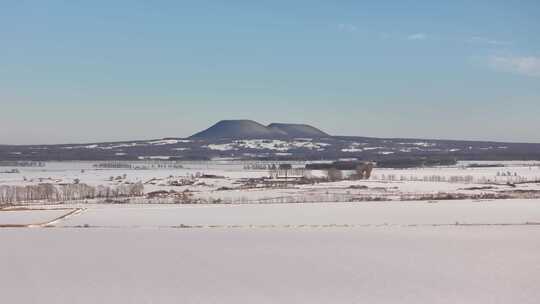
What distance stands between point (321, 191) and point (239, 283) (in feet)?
72.6

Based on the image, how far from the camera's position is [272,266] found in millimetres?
9453

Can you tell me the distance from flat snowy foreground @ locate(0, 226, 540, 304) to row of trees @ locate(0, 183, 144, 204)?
44.6 feet

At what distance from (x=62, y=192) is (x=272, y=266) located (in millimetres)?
22410

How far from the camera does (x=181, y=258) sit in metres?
10.2

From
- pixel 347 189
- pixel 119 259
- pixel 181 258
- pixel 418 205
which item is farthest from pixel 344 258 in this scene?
pixel 347 189

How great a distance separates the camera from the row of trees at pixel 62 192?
27219 mm

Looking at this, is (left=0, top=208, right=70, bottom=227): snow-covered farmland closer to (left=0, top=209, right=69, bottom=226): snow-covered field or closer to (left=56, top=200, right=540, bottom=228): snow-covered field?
(left=0, top=209, right=69, bottom=226): snow-covered field

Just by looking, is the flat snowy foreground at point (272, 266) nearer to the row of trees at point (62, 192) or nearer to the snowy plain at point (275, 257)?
the snowy plain at point (275, 257)

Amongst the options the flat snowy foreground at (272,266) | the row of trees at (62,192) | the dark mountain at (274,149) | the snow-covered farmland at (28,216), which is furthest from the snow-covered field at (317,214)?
the dark mountain at (274,149)

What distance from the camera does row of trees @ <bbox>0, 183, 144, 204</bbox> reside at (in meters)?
27.2

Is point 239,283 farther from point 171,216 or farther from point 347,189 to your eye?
point 347,189

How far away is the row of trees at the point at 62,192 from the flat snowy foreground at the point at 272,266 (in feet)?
44.6

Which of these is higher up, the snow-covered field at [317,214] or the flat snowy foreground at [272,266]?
the flat snowy foreground at [272,266]

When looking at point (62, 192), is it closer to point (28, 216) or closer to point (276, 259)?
point (28, 216)
